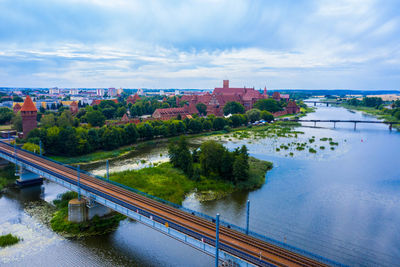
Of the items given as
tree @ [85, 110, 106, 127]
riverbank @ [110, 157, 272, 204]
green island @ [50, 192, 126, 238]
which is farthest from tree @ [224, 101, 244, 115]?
green island @ [50, 192, 126, 238]

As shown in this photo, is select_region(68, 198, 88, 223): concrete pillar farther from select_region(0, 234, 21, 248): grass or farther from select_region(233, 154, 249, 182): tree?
select_region(233, 154, 249, 182): tree

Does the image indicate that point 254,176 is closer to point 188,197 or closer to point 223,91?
point 188,197

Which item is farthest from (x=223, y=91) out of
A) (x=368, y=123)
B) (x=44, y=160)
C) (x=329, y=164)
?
(x=44, y=160)

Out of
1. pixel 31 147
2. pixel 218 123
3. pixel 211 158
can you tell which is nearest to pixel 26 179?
pixel 31 147

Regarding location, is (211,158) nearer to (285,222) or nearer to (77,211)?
(285,222)

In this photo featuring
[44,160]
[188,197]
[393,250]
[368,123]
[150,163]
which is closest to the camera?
[393,250]

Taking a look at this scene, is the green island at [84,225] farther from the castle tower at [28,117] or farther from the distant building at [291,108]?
the distant building at [291,108]
